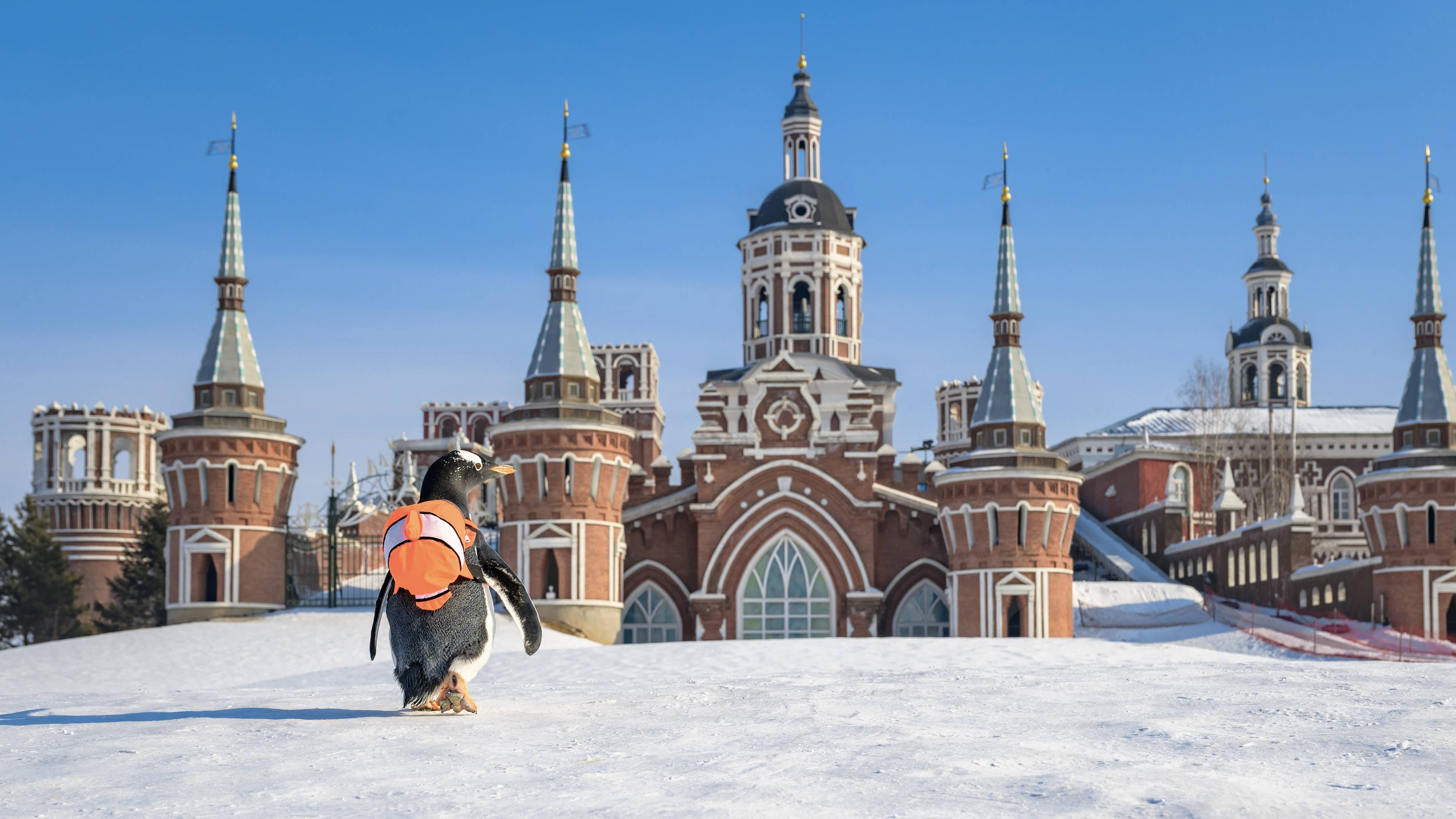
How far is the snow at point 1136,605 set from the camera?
38.0 m

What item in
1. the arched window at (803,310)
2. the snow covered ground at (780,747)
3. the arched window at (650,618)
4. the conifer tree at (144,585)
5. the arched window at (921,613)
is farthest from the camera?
the conifer tree at (144,585)

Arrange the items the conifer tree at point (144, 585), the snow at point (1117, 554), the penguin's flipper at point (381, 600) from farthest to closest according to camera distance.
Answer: the conifer tree at point (144, 585) < the snow at point (1117, 554) < the penguin's flipper at point (381, 600)

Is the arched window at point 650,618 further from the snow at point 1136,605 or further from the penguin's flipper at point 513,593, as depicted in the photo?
the penguin's flipper at point 513,593

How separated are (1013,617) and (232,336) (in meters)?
18.4

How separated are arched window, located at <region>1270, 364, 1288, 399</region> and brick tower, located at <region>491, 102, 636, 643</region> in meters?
46.5

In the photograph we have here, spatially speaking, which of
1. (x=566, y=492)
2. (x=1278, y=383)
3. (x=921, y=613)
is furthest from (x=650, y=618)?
(x=1278, y=383)

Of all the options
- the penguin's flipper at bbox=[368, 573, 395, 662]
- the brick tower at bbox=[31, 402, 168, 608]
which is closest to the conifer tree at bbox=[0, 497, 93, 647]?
the brick tower at bbox=[31, 402, 168, 608]

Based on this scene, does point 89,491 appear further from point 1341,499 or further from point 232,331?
point 1341,499

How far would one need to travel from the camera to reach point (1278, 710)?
499 inches

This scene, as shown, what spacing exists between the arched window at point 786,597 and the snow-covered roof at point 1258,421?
2581 centimetres

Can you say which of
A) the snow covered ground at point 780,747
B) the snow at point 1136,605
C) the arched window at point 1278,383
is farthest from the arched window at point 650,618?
the arched window at point 1278,383

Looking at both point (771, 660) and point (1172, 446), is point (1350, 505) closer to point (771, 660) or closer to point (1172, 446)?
point (1172, 446)

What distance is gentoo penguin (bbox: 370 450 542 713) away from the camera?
12.6 metres

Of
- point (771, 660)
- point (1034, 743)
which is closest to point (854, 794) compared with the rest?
point (1034, 743)
